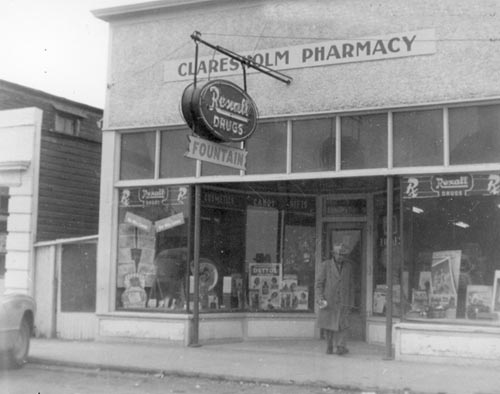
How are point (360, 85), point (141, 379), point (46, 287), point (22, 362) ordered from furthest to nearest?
point (46, 287), point (360, 85), point (22, 362), point (141, 379)

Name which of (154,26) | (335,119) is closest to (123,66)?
(154,26)

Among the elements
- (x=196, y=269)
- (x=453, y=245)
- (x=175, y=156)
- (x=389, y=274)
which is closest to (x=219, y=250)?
(x=196, y=269)

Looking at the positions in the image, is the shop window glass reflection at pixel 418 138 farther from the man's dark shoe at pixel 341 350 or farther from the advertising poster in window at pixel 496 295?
the man's dark shoe at pixel 341 350

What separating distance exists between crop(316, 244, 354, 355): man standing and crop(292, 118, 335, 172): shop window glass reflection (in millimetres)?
1465

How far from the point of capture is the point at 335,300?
11.7 metres

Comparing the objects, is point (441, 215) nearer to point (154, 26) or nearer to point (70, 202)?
point (154, 26)

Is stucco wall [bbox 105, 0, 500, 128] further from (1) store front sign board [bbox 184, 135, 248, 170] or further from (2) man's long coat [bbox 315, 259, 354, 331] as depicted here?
(2) man's long coat [bbox 315, 259, 354, 331]

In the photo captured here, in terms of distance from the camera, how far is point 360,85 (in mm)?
11695

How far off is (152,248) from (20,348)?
3301 millimetres

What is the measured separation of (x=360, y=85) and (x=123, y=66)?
478 centimetres

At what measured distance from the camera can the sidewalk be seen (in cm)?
927

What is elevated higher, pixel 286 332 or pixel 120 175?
pixel 120 175

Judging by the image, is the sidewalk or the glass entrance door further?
the glass entrance door

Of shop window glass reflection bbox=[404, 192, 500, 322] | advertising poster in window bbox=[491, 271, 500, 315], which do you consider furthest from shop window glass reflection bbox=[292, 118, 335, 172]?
advertising poster in window bbox=[491, 271, 500, 315]
